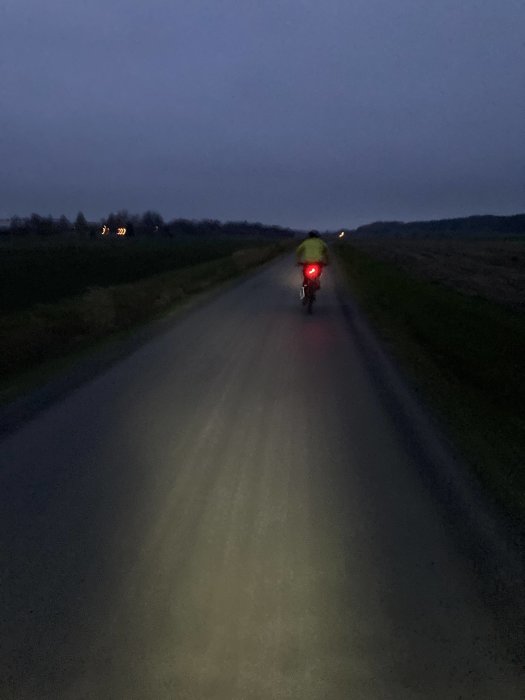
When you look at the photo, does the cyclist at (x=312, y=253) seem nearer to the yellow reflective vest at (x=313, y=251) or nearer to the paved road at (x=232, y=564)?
the yellow reflective vest at (x=313, y=251)

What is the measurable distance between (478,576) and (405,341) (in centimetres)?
1246

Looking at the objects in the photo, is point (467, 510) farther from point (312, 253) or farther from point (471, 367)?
point (312, 253)

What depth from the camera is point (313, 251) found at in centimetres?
2334

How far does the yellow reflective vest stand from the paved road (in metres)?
12.6

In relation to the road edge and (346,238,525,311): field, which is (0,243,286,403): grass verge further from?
(346,238,525,311): field

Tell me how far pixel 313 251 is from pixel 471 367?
9.41 m

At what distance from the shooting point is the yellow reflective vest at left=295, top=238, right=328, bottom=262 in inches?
913

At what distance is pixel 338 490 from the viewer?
7.40 m

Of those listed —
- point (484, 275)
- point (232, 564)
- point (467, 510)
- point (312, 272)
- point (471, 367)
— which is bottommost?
point (484, 275)

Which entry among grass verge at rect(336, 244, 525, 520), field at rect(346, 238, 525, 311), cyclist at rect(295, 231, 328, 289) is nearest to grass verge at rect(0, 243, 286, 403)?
cyclist at rect(295, 231, 328, 289)

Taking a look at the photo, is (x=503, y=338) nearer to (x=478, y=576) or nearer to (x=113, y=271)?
(x=478, y=576)

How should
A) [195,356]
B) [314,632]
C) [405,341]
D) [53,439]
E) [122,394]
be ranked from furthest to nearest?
[405,341] → [195,356] → [122,394] → [53,439] → [314,632]

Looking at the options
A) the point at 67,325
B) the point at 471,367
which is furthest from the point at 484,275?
the point at 471,367

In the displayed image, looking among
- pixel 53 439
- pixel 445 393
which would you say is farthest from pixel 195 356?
pixel 53 439
